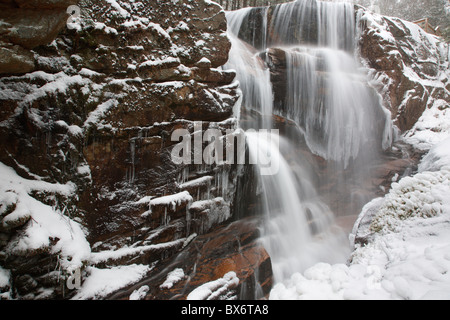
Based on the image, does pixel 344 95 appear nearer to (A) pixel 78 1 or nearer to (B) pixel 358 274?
(B) pixel 358 274

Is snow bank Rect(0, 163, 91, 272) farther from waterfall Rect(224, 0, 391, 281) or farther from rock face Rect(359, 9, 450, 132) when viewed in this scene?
rock face Rect(359, 9, 450, 132)

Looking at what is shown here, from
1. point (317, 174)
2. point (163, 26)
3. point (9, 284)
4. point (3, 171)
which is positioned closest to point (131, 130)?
point (3, 171)

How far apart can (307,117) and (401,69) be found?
21.2 ft

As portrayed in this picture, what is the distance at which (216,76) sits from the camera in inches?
217

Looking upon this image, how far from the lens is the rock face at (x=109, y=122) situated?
368 centimetres

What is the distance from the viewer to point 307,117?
9.30m

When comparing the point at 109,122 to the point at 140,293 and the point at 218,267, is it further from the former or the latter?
the point at 218,267

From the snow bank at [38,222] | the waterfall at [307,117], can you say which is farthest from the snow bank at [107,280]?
the waterfall at [307,117]

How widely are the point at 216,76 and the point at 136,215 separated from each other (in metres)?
3.88

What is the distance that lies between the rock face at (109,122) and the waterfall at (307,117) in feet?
7.34

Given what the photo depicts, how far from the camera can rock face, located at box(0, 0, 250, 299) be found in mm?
3676

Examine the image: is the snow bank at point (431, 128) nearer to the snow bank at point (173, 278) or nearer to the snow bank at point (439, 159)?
the snow bank at point (439, 159)

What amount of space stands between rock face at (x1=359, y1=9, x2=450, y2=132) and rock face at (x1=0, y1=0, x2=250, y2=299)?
9.61 meters

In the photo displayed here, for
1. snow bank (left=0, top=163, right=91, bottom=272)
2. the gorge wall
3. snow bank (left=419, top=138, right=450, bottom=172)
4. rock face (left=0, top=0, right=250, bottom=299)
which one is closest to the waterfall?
the gorge wall
